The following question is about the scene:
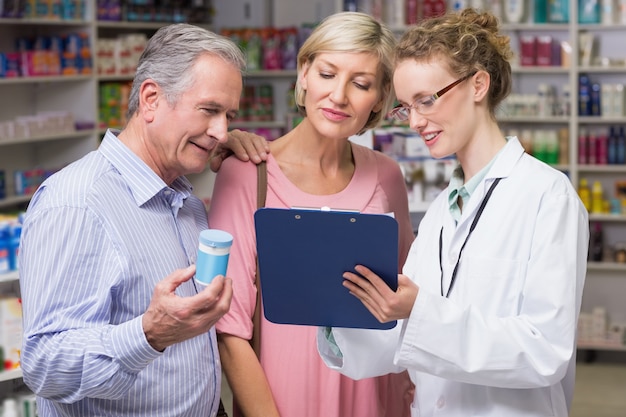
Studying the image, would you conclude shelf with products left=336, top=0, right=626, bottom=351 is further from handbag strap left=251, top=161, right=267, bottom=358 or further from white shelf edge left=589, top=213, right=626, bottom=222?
handbag strap left=251, top=161, right=267, bottom=358

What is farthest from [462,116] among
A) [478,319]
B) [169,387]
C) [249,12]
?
[249,12]

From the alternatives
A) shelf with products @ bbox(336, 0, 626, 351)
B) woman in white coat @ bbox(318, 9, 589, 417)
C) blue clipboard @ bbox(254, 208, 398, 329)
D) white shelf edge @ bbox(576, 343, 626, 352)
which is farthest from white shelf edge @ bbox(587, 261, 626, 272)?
blue clipboard @ bbox(254, 208, 398, 329)

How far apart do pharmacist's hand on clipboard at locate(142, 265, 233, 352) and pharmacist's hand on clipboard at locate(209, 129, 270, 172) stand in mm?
702

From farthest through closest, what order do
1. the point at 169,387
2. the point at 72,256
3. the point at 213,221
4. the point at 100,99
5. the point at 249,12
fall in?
the point at 249,12 → the point at 100,99 → the point at 213,221 → the point at 169,387 → the point at 72,256

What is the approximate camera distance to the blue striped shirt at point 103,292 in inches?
72.5

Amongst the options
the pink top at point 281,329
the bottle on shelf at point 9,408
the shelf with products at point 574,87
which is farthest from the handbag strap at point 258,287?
the shelf with products at point 574,87

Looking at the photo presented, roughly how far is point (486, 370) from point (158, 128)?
891 millimetres

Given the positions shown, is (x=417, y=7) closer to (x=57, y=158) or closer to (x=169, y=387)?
(x=57, y=158)

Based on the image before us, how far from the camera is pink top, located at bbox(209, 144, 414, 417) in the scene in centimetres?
238

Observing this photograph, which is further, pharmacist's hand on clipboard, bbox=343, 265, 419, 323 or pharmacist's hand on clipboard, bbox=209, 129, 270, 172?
pharmacist's hand on clipboard, bbox=209, 129, 270, 172

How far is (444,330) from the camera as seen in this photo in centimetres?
195

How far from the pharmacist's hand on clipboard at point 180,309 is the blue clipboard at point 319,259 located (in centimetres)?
18

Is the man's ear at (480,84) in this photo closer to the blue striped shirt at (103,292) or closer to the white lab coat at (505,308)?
the white lab coat at (505,308)

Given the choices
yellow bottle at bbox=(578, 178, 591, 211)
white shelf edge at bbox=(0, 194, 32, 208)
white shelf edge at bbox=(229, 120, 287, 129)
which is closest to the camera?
white shelf edge at bbox=(0, 194, 32, 208)
